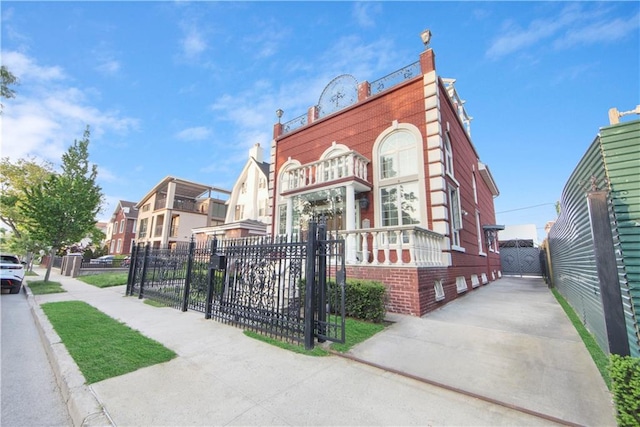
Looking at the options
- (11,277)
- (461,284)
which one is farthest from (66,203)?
(461,284)

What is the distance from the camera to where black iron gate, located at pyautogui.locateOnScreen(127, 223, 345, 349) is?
4363 millimetres

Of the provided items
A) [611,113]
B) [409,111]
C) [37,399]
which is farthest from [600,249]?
[409,111]

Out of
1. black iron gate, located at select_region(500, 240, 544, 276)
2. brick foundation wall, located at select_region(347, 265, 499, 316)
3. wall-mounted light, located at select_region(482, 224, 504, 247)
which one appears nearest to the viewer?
brick foundation wall, located at select_region(347, 265, 499, 316)

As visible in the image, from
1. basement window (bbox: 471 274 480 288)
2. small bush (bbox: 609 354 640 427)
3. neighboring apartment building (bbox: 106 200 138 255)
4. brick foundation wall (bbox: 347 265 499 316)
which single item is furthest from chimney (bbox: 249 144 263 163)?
small bush (bbox: 609 354 640 427)

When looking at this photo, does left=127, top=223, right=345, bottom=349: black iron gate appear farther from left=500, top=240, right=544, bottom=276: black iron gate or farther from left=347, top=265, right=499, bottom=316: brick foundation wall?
left=500, top=240, right=544, bottom=276: black iron gate

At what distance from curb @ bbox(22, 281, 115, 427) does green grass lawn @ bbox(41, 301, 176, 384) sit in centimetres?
8

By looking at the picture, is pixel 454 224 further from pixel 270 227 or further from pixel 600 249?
pixel 270 227

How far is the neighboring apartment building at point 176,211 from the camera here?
2997 cm

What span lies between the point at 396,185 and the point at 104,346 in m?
8.80

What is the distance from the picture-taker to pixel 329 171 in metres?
10.2

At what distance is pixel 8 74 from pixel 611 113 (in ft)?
70.2

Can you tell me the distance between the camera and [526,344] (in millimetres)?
4441

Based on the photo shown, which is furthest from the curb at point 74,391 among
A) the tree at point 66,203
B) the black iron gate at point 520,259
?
the black iron gate at point 520,259

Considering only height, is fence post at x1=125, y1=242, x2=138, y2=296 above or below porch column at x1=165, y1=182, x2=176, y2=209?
below
